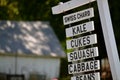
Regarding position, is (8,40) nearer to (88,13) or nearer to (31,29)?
(31,29)

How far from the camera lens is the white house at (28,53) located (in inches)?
1377

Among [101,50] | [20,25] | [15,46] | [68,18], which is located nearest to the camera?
[68,18]

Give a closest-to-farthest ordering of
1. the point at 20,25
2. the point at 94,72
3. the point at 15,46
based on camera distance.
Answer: the point at 94,72
the point at 15,46
the point at 20,25

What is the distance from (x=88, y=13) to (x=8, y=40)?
90.4ft

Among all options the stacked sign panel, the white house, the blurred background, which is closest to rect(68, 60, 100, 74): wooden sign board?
the stacked sign panel

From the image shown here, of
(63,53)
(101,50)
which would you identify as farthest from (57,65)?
(101,50)

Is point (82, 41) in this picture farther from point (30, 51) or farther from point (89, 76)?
point (30, 51)

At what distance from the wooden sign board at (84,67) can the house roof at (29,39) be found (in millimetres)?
25914

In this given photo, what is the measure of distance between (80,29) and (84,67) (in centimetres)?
68

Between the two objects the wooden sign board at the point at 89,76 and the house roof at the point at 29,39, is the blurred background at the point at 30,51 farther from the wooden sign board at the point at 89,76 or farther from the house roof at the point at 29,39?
the wooden sign board at the point at 89,76

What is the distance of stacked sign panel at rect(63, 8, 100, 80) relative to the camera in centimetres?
877

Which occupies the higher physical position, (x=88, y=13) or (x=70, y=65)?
(x=88, y=13)

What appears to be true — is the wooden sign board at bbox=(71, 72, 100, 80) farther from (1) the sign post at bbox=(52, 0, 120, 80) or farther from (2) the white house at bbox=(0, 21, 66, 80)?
(2) the white house at bbox=(0, 21, 66, 80)

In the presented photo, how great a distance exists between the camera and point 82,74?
896 centimetres
